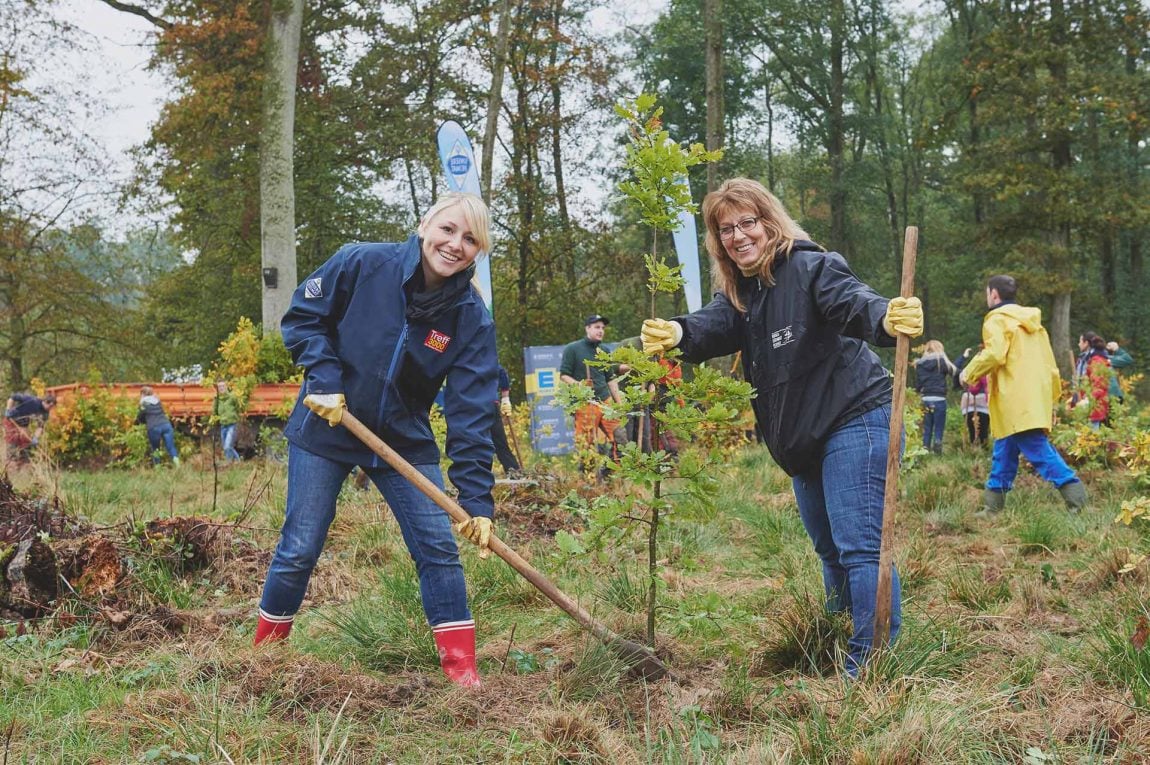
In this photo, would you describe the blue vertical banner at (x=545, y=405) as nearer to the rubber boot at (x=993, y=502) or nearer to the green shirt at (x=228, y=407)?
the green shirt at (x=228, y=407)

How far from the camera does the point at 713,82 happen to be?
13578 mm

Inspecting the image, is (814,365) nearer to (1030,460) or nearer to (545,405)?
(1030,460)

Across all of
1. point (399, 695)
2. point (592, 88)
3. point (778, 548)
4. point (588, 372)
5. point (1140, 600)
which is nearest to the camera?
point (399, 695)

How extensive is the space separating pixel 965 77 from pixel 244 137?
15.5m

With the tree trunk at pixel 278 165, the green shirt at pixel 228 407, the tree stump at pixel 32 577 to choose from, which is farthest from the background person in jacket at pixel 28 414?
the tree stump at pixel 32 577

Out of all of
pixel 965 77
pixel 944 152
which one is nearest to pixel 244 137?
pixel 965 77

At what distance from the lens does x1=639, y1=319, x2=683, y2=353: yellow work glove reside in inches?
128

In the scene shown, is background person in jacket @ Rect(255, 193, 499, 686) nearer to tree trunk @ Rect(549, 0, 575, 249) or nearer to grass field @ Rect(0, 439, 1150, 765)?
grass field @ Rect(0, 439, 1150, 765)

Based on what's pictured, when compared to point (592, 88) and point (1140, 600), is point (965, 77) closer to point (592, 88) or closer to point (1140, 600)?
point (592, 88)

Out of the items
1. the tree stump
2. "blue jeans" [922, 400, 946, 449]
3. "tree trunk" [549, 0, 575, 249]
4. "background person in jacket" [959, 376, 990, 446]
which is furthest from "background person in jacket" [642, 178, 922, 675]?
"tree trunk" [549, 0, 575, 249]

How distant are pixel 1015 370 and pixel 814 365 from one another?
4175mm

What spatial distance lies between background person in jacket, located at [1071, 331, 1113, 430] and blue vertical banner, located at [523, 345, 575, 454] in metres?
5.79

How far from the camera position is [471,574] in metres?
4.70

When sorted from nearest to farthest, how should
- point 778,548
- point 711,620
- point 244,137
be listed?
point 711,620 < point 778,548 < point 244,137
